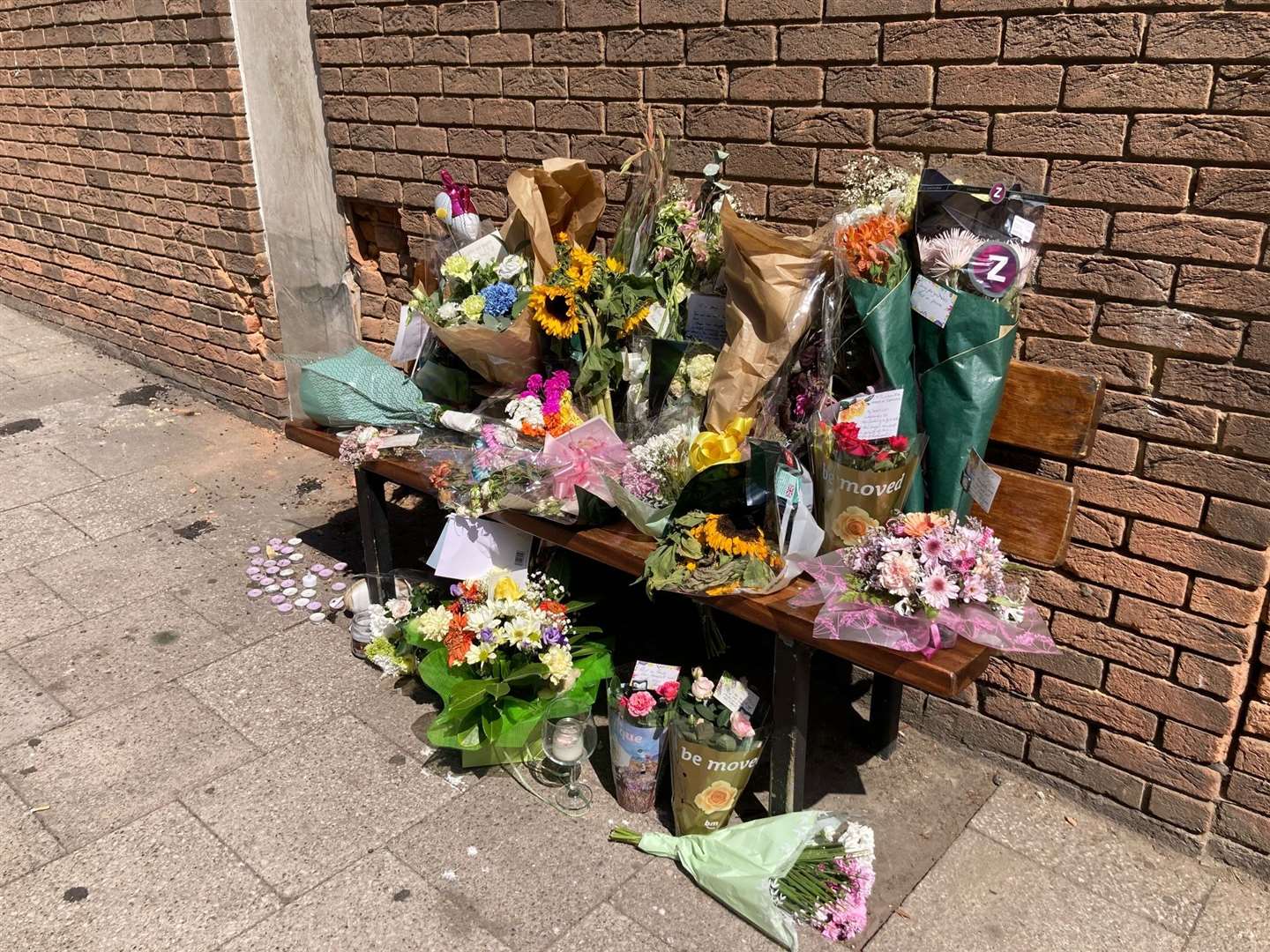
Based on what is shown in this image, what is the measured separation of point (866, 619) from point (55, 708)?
2.63m

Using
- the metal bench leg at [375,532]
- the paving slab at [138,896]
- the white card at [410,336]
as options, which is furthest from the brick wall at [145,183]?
the paving slab at [138,896]

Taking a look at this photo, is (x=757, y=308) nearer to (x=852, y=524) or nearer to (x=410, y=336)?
(x=852, y=524)

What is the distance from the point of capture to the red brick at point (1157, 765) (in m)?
2.49

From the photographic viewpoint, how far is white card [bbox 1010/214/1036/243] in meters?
2.33

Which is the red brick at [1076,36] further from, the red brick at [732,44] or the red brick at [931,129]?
Answer: the red brick at [732,44]

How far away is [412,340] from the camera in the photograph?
11.5 ft

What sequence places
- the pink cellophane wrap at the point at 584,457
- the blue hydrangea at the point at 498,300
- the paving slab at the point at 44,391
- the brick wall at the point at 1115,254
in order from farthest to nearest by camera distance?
the paving slab at the point at 44,391 < the blue hydrangea at the point at 498,300 < the pink cellophane wrap at the point at 584,457 < the brick wall at the point at 1115,254

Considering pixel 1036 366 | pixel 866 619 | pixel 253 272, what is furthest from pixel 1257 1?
pixel 253 272

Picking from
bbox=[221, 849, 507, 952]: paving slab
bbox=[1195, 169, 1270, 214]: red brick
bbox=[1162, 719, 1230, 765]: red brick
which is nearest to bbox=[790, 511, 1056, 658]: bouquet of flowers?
bbox=[1162, 719, 1230, 765]: red brick

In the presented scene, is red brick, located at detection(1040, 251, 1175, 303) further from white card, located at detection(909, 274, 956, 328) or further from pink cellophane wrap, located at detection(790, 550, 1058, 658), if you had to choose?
pink cellophane wrap, located at detection(790, 550, 1058, 658)

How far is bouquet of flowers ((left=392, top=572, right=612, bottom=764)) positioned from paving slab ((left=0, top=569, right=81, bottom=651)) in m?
1.67

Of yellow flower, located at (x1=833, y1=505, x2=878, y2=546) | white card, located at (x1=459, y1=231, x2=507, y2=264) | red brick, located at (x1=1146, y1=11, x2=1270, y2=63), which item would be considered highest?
red brick, located at (x1=1146, y1=11, x2=1270, y2=63)

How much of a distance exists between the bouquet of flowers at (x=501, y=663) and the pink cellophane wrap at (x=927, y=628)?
33.8 inches

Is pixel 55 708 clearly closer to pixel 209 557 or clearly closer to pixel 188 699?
pixel 188 699
